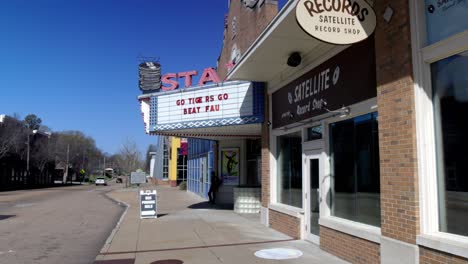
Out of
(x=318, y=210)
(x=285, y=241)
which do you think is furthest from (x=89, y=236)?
(x=318, y=210)

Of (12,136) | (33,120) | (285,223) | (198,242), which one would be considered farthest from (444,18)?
(33,120)

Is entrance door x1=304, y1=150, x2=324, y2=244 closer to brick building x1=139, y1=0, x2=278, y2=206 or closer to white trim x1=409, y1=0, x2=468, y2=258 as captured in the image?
white trim x1=409, y1=0, x2=468, y2=258

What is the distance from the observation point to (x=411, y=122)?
611 centimetres

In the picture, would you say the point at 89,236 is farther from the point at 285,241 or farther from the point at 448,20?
the point at 448,20

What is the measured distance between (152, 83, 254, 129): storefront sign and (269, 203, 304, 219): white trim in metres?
3.17

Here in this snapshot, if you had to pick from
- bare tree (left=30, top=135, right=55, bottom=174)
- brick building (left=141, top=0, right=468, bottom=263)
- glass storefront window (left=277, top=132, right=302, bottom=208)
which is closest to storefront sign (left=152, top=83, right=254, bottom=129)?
glass storefront window (left=277, top=132, right=302, bottom=208)

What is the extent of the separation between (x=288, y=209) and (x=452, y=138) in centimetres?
604

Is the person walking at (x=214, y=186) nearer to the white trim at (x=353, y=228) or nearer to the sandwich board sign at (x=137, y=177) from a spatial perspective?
the sandwich board sign at (x=137, y=177)

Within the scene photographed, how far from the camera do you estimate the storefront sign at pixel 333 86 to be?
7518mm

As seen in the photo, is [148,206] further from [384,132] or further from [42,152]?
[42,152]

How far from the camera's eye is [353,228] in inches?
304

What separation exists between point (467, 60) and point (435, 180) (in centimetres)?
163

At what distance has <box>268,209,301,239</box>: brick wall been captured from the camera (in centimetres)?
1057

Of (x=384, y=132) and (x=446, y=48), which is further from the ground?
(x=446, y=48)
